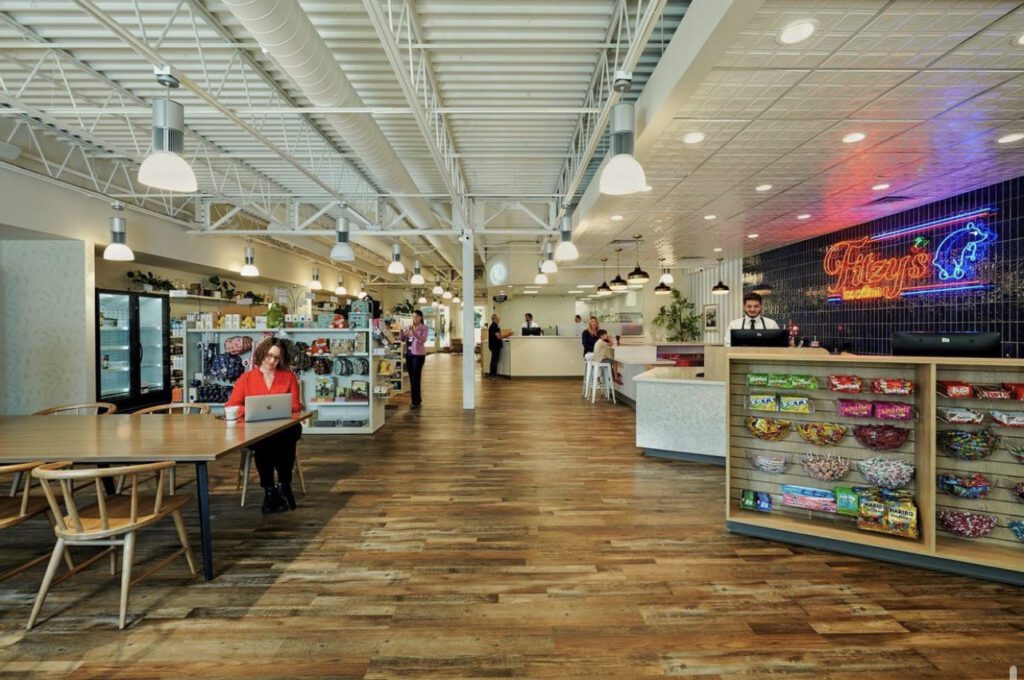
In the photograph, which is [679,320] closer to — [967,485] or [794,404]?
[794,404]

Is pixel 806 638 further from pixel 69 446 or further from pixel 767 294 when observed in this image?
A: pixel 767 294

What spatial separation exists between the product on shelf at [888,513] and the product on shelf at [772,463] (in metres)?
0.48

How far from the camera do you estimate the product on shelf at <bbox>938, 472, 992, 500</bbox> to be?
2.95m

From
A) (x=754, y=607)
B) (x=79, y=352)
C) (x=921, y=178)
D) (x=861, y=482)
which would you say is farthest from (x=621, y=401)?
(x=79, y=352)

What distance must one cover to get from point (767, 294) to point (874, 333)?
3.24 m

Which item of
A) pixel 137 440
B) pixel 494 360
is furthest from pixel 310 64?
pixel 494 360

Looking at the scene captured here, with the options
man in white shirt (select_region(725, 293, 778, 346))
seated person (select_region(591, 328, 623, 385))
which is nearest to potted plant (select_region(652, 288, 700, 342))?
seated person (select_region(591, 328, 623, 385))

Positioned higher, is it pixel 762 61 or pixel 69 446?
pixel 762 61

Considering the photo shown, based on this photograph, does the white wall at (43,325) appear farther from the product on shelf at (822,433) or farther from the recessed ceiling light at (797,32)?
the product on shelf at (822,433)

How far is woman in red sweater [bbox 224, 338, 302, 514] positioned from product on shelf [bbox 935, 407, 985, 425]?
15.1ft

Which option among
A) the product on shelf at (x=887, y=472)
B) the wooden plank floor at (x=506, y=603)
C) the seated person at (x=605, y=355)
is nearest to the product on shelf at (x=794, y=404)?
the product on shelf at (x=887, y=472)

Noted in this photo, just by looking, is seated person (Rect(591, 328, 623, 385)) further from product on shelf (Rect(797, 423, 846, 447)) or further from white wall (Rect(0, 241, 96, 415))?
white wall (Rect(0, 241, 96, 415))

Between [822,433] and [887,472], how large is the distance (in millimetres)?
420

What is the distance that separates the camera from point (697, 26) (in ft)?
10.1
